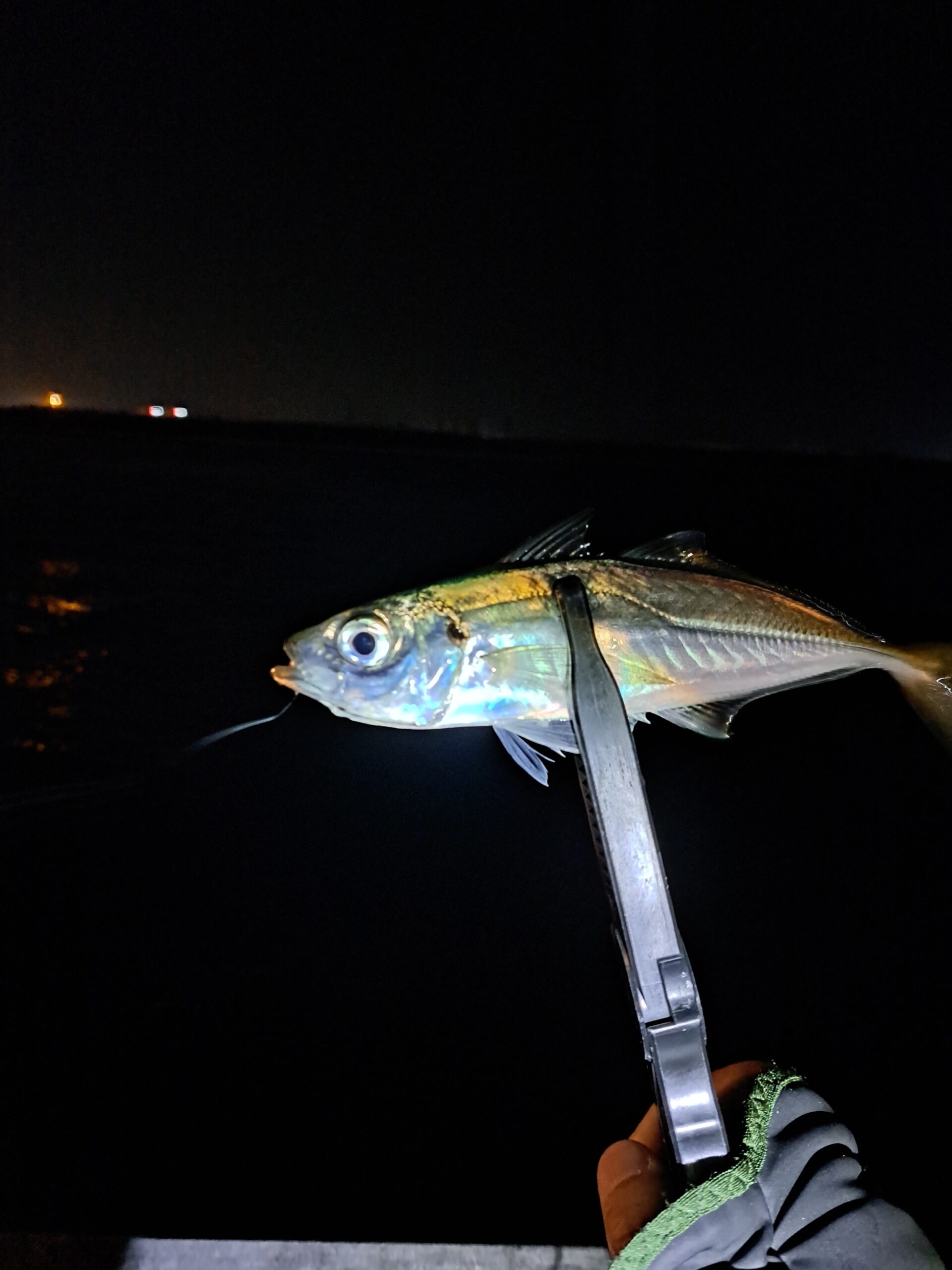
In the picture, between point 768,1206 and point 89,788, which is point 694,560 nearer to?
point 768,1206

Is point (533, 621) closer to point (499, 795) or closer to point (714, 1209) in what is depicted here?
point (714, 1209)

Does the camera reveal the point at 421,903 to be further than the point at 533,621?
Yes

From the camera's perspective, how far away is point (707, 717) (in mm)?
1424

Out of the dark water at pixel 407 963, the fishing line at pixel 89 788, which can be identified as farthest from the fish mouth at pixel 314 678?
the fishing line at pixel 89 788

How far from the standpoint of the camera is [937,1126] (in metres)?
1.65

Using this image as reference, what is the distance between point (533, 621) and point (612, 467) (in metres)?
13.3

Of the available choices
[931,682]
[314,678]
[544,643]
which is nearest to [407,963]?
[314,678]

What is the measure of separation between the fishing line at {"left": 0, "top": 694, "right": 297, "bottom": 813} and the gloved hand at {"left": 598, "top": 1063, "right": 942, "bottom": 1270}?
1747 mm

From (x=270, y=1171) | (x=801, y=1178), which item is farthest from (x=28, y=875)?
(x=801, y=1178)

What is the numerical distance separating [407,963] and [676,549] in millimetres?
1333

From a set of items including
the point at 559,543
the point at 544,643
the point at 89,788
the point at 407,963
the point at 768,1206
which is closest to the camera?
the point at 768,1206

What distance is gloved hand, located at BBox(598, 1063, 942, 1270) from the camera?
82 cm

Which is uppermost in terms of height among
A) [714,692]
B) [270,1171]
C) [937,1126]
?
[714,692]

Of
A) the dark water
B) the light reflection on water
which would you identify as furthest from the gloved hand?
the light reflection on water
